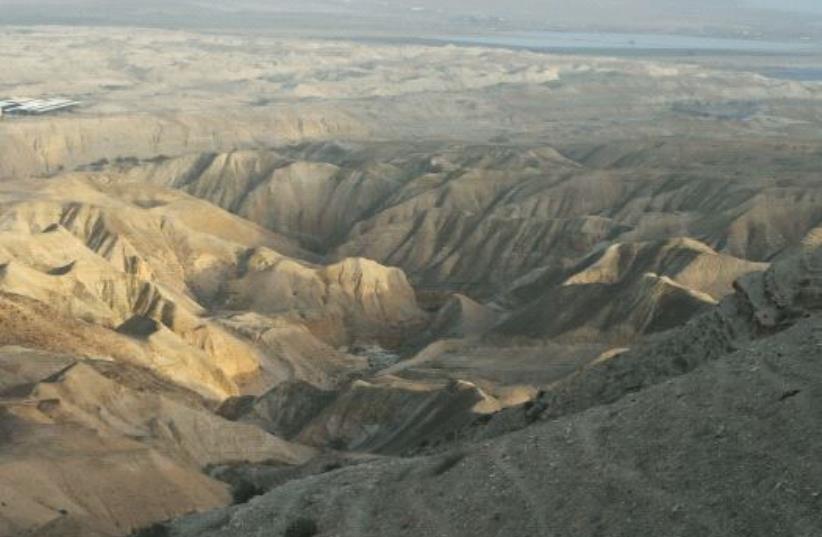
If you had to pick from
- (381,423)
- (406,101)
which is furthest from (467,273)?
(406,101)

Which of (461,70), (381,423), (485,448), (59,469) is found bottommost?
(461,70)

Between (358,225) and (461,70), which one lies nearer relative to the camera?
(358,225)

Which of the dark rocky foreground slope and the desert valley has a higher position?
the dark rocky foreground slope

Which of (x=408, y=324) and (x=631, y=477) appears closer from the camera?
(x=631, y=477)

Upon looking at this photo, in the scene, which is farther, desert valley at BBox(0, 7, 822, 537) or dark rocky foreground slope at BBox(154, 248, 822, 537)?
desert valley at BBox(0, 7, 822, 537)

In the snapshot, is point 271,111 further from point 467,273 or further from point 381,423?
point 381,423

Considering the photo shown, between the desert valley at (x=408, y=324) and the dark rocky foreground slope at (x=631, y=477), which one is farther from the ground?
the dark rocky foreground slope at (x=631, y=477)

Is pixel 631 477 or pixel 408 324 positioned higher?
pixel 631 477

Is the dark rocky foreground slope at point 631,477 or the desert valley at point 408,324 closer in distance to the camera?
the dark rocky foreground slope at point 631,477
